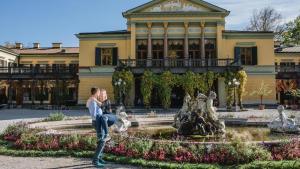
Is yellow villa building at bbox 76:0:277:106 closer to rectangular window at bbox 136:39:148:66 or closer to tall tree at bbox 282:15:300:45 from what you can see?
rectangular window at bbox 136:39:148:66

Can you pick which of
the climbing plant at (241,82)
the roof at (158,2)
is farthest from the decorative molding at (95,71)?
the climbing plant at (241,82)

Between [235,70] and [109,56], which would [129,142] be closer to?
[235,70]

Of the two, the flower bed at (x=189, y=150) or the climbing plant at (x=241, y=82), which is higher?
the climbing plant at (x=241, y=82)

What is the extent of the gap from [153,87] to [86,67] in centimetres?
814

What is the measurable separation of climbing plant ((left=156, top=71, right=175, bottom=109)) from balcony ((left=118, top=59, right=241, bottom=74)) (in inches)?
36.7

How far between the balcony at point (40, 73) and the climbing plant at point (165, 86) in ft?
37.0

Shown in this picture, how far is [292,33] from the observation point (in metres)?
58.1

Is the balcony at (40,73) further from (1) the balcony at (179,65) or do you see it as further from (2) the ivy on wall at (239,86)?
(2) the ivy on wall at (239,86)

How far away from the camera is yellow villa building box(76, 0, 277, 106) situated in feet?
134

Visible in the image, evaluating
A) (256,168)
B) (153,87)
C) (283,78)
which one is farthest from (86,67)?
(256,168)

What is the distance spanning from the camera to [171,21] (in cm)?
4084

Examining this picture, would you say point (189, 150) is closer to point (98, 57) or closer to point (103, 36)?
point (98, 57)

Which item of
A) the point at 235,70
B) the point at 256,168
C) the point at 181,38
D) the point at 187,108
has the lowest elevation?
the point at 256,168

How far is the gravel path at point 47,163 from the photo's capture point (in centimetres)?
1009
